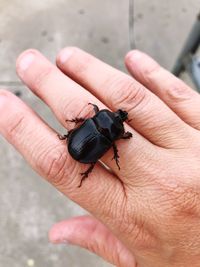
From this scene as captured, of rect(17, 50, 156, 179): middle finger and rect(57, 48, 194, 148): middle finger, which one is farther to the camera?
rect(57, 48, 194, 148): middle finger

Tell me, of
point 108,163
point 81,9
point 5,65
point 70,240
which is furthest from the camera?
point 81,9

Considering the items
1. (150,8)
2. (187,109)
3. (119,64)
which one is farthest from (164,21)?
(187,109)

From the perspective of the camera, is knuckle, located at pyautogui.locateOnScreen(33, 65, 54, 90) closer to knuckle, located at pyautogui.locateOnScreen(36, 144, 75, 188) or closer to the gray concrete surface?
knuckle, located at pyautogui.locateOnScreen(36, 144, 75, 188)

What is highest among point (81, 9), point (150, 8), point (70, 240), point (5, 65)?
point (150, 8)

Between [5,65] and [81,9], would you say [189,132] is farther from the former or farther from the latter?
[81,9]

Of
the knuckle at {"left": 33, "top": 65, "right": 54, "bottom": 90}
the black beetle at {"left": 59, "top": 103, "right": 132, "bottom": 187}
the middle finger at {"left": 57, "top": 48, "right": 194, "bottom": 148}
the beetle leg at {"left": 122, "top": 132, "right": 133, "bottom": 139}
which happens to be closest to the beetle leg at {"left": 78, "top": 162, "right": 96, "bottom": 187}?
the black beetle at {"left": 59, "top": 103, "right": 132, "bottom": 187}

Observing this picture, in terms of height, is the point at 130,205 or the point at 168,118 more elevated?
the point at 168,118

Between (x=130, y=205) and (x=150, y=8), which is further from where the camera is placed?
(x=150, y=8)

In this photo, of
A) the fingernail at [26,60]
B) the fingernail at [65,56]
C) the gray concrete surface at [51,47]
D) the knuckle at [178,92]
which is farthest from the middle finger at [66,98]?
the gray concrete surface at [51,47]
